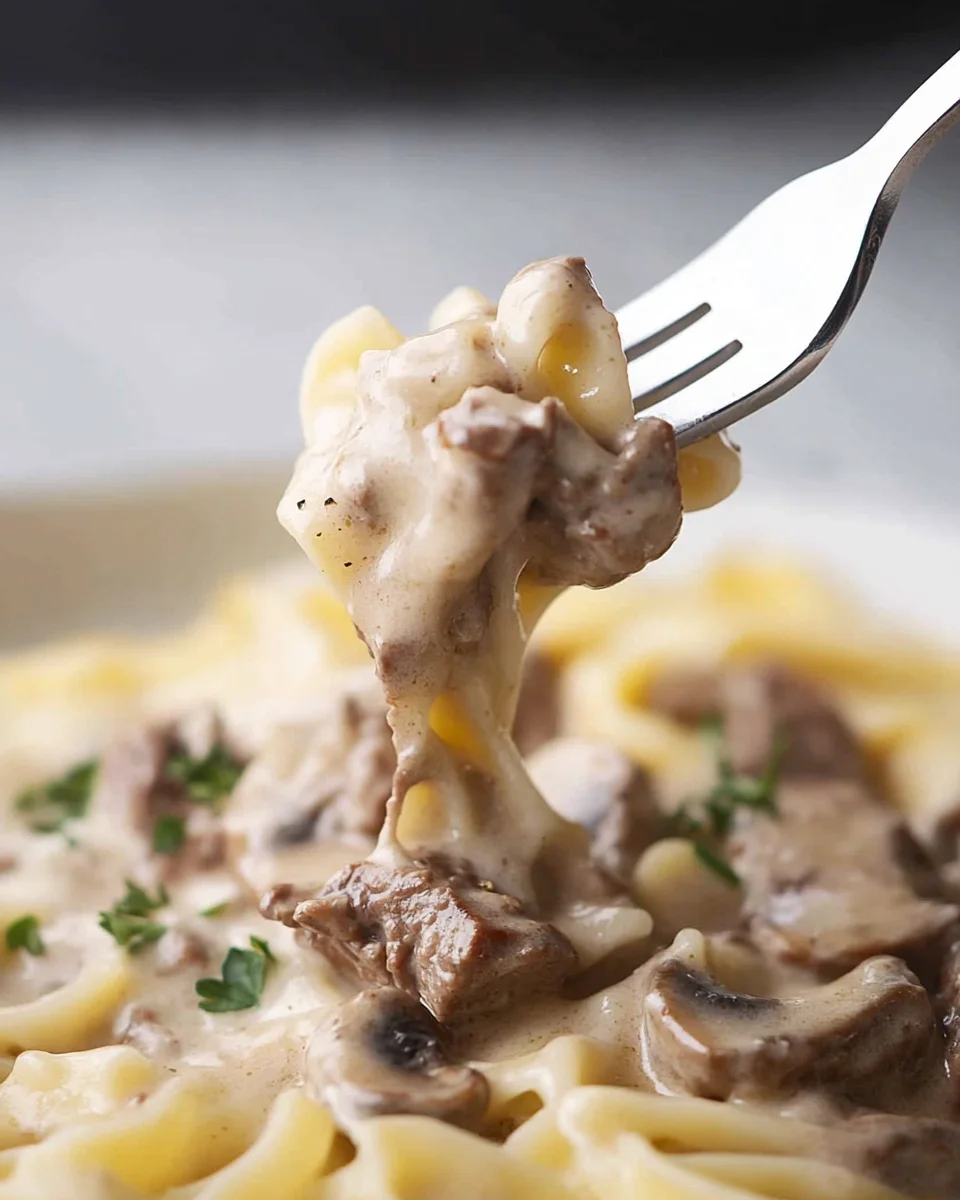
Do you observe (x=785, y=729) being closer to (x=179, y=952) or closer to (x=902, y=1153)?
(x=902, y=1153)

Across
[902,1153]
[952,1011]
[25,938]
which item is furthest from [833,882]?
[25,938]

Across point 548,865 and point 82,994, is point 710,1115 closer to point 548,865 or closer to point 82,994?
point 548,865

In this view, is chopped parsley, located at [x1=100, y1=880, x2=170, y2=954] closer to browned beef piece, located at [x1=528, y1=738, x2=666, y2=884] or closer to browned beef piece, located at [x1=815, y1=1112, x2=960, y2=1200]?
browned beef piece, located at [x1=528, y1=738, x2=666, y2=884]

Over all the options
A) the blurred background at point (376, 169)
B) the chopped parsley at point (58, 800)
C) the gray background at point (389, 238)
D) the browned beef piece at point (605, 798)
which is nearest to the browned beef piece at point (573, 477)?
the browned beef piece at point (605, 798)

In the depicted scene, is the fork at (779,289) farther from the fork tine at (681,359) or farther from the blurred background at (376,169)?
the blurred background at (376,169)

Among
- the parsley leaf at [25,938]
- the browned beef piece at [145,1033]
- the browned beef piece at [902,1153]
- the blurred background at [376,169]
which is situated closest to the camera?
the browned beef piece at [902,1153]

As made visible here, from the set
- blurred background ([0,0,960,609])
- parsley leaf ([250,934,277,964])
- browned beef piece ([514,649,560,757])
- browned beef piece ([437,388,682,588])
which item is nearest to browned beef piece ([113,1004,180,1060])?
parsley leaf ([250,934,277,964])

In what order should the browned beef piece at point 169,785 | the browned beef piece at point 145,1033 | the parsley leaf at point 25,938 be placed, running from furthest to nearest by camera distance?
the browned beef piece at point 169,785 < the parsley leaf at point 25,938 < the browned beef piece at point 145,1033
